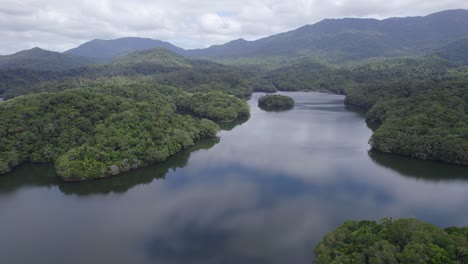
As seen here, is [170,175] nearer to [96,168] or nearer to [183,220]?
[96,168]

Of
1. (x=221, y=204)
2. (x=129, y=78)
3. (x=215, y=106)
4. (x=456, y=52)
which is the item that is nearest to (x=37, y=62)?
(x=129, y=78)

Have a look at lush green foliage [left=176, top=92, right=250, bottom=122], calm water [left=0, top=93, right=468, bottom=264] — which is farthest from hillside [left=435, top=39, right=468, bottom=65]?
calm water [left=0, top=93, right=468, bottom=264]

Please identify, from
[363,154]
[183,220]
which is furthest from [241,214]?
[363,154]

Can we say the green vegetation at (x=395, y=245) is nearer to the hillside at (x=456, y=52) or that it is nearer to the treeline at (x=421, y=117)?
the treeline at (x=421, y=117)

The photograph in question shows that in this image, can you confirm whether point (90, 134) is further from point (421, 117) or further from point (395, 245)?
point (421, 117)

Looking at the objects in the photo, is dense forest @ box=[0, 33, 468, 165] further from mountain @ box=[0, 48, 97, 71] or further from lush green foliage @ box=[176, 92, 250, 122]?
mountain @ box=[0, 48, 97, 71]

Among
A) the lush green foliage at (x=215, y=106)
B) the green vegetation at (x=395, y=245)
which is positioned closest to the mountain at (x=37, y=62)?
the lush green foliage at (x=215, y=106)
